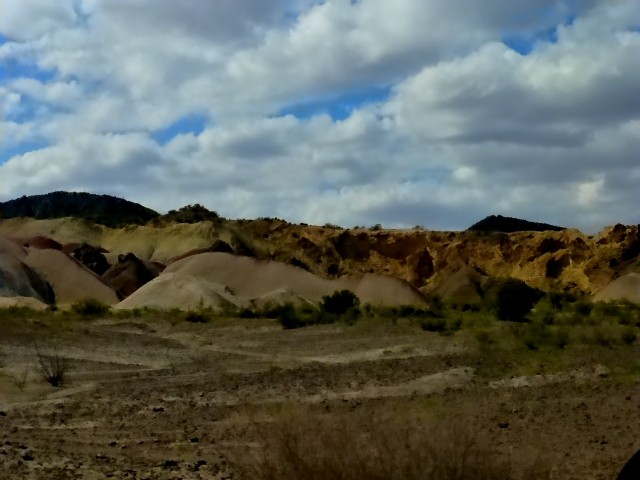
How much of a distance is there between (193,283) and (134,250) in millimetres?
35764

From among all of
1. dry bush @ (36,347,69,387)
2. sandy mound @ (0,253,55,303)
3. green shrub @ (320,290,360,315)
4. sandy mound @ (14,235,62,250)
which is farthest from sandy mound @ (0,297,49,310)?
sandy mound @ (14,235,62,250)

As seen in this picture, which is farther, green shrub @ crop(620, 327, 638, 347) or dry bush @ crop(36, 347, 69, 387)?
green shrub @ crop(620, 327, 638, 347)

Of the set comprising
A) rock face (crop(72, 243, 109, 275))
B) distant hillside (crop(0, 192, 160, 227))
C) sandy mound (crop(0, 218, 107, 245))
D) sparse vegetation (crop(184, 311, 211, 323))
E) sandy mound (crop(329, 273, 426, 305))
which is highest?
distant hillside (crop(0, 192, 160, 227))

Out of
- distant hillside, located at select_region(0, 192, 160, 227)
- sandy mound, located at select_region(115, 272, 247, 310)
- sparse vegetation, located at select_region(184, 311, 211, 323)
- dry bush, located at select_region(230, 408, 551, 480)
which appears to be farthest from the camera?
distant hillside, located at select_region(0, 192, 160, 227)

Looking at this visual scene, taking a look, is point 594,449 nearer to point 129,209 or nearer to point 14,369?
point 14,369

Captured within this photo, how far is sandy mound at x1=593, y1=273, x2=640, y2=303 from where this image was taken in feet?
232

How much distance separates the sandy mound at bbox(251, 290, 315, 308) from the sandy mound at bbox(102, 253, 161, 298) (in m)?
15.8

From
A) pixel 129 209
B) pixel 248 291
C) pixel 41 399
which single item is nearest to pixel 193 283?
pixel 248 291

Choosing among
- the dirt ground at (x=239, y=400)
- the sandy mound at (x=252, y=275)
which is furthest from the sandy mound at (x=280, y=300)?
the dirt ground at (x=239, y=400)

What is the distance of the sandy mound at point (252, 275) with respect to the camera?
7412cm

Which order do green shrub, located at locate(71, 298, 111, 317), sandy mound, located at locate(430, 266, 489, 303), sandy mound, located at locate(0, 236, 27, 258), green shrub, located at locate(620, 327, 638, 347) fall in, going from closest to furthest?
green shrub, located at locate(620, 327, 638, 347), green shrub, located at locate(71, 298, 111, 317), sandy mound, located at locate(0, 236, 27, 258), sandy mound, located at locate(430, 266, 489, 303)

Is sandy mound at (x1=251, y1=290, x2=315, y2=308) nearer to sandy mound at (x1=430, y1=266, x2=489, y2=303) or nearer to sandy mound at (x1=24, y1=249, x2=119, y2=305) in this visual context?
sandy mound at (x1=24, y1=249, x2=119, y2=305)

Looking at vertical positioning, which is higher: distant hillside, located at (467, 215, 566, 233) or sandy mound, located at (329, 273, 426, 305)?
distant hillside, located at (467, 215, 566, 233)

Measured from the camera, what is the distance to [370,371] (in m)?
23.4
